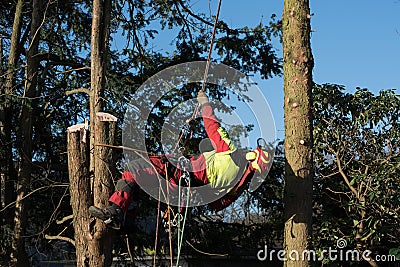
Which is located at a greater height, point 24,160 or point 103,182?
point 24,160

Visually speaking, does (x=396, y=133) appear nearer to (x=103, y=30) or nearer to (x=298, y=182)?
(x=298, y=182)

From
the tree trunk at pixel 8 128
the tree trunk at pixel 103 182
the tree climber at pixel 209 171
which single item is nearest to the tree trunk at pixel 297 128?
the tree climber at pixel 209 171

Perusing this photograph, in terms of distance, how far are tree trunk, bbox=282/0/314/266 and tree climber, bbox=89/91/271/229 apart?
41cm

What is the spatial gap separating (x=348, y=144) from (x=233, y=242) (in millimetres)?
2574

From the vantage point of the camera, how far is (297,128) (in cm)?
481

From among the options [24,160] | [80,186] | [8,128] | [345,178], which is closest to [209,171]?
[80,186]

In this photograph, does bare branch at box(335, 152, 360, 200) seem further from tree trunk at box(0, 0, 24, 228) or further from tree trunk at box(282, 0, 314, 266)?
tree trunk at box(0, 0, 24, 228)

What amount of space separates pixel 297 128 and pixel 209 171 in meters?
0.83

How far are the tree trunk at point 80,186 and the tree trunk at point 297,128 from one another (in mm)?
1613

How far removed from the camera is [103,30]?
5.96 metres

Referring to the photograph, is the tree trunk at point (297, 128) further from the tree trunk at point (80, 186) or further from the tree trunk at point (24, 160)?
the tree trunk at point (24, 160)

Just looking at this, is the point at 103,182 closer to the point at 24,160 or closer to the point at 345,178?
the point at 345,178

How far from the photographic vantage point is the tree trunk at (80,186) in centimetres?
456

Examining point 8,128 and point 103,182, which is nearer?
point 103,182
